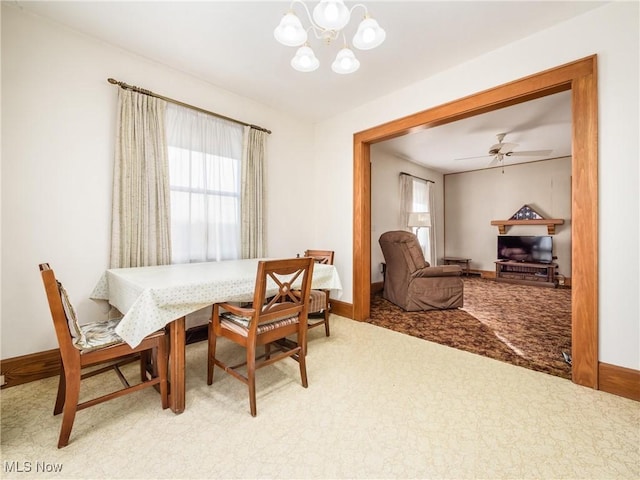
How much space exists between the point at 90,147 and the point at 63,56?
702 millimetres

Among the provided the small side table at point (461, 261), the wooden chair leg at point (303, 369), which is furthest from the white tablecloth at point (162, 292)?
the small side table at point (461, 261)

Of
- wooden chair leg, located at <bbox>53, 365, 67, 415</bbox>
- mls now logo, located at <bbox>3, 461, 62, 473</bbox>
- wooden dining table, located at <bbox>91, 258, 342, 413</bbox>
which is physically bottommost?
mls now logo, located at <bbox>3, 461, 62, 473</bbox>

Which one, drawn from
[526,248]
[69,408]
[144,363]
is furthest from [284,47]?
[526,248]

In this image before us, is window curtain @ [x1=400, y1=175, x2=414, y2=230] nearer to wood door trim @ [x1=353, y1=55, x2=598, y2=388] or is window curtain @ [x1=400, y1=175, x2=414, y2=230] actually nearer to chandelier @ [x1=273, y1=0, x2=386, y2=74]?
wood door trim @ [x1=353, y1=55, x2=598, y2=388]

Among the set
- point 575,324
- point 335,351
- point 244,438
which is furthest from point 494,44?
point 244,438

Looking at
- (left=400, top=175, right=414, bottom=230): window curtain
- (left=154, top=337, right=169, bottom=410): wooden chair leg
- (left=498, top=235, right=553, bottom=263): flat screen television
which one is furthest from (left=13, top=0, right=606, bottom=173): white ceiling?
(left=498, top=235, right=553, bottom=263): flat screen television

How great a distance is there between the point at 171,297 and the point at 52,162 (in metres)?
1.61

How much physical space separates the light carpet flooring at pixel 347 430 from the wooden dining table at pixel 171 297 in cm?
32

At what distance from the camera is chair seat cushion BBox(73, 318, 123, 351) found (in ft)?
4.82

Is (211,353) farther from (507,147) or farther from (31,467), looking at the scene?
(507,147)

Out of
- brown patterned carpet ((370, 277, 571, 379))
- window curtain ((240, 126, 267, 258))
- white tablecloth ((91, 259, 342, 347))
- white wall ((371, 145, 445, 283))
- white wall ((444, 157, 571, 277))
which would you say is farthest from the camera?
white wall ((444, 157, 571, 277))

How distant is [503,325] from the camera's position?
133 inches

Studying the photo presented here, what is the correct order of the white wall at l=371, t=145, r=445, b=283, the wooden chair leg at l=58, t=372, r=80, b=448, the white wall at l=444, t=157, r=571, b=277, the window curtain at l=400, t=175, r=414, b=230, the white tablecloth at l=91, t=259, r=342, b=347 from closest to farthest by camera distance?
the wooden chair leg at l=58, t=372, r=80, b=448 → the white tablecloth at l=91, t=259, r=342, b=347 → the white wall at l=371, t=145, r=445, b=283 → the window curtain at l=400, t=175, r=414, b=230 → the white wall at l=444, t=157, r=571, b=277

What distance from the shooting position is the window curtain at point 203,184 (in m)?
2.81
